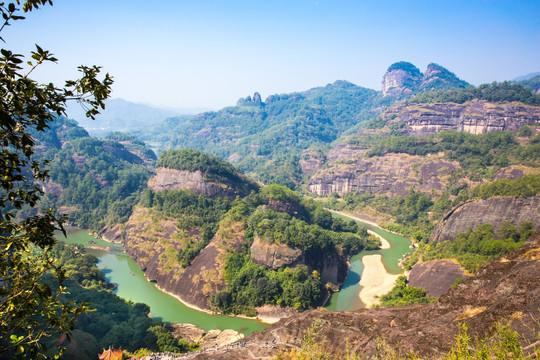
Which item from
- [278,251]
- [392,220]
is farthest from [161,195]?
[392,220]

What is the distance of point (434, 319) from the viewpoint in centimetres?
2017

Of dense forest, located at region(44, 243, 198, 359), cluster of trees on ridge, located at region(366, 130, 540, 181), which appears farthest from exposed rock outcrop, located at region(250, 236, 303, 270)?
cluster of trees on ridge, located at region(366, 130, 540, 181)

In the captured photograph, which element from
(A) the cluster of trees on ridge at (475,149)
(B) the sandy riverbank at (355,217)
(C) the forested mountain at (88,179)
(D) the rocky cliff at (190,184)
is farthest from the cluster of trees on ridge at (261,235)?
(A) the cluster of trees on ridge at (475,149)

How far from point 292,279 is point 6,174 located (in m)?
35.3

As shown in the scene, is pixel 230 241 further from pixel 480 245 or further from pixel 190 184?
pixel 480 245

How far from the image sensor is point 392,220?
72.8 m

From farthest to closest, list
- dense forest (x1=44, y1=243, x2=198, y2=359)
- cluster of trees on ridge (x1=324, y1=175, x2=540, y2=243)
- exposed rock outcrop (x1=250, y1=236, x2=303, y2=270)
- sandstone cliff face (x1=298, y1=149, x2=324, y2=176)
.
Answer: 1. sandstone cliff face (x1=298, y1=149, x2=324, y2=176)
2. cluster of trees on ridge (x1=324, y1=175, x2=540, y2=243)
3. exposed rock outcrop (x1=250, y1=236, x2=303, y2=270)
4. dense forest (x1=44, y1=243, x2=198, y2=359)

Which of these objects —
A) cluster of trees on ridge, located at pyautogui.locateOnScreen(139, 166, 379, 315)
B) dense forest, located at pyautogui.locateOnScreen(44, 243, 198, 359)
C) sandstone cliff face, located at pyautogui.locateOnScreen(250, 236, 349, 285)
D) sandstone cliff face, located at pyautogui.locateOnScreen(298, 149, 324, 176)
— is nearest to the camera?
dense forest, located at pyautogui.locateOnScreen(44, 243, 198, 359)

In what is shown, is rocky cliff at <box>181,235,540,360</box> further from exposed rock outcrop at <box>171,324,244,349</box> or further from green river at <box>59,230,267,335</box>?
green river at <box>59,230,267,335</box>

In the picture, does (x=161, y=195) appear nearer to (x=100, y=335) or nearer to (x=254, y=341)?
(x=100, y=335)

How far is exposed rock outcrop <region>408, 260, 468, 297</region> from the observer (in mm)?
37438

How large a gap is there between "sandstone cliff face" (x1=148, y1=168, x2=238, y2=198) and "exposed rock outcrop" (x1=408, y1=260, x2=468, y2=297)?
1207 inches

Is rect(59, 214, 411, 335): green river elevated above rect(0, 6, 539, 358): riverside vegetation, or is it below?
below

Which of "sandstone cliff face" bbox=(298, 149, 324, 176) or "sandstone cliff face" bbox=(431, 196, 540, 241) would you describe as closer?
"sandstone cliff face" bbox=(431, 196, 540, 241)
